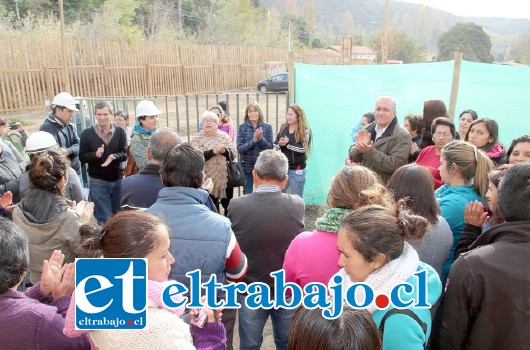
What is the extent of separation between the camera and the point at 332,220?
194cm

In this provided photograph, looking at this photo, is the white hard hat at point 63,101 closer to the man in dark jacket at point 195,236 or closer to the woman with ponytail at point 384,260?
the man in dark jacket at point 195,236

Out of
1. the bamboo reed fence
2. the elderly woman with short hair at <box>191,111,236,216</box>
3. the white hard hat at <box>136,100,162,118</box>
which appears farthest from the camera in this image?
the bamboo reed fence

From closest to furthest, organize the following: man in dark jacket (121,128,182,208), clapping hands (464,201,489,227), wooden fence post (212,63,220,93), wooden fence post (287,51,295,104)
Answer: clapping hands (464,201,489,227)
man in dark jacket (121,128,182,208)
wooden fence post (287,51,295,104)
wooden fence post (212,63,220,93)

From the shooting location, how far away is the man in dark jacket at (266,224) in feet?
8.07

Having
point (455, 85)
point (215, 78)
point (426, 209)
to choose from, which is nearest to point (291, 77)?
point (455, 85)

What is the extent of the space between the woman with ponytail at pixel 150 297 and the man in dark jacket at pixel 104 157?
298 centimetres

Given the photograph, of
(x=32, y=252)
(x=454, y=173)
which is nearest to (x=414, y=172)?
(x=454, y=173)

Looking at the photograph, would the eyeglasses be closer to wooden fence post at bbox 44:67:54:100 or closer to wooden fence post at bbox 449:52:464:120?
wooden fence post at bbox 449:52:464:120

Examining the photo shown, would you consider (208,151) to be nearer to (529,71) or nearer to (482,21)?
(529,71)

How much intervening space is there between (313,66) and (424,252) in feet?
13.0

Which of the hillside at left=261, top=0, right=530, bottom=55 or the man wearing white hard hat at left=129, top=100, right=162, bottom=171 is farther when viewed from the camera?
the hillside at left=261, top=0, right=530, bottom=55

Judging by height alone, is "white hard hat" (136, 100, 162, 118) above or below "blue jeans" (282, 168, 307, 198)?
above

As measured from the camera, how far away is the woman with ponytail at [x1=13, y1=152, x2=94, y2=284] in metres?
2.41

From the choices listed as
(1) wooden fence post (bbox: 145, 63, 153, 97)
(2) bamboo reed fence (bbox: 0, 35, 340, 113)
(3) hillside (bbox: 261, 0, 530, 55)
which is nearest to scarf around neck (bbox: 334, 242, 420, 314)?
(2) bamboo reed fence (bbox: 0, 35, 340, 113)
